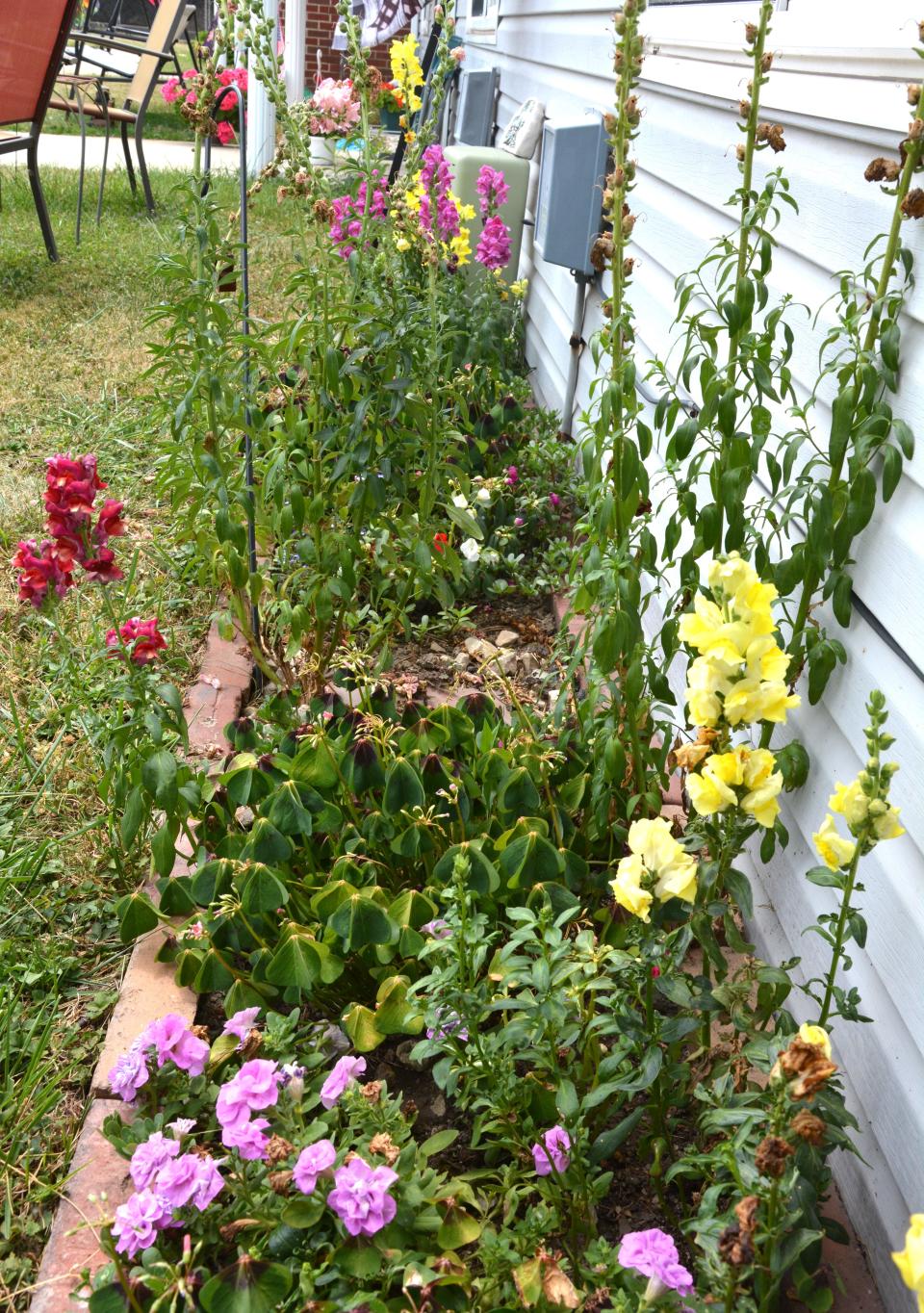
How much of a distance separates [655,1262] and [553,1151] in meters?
0.22

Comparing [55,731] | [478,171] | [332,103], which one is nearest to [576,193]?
[332,103]

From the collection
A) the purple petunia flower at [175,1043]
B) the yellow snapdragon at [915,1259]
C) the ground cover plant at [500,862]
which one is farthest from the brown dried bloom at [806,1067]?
the purple petunia flower at [175,1043]

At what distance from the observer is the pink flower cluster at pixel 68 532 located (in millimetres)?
1724

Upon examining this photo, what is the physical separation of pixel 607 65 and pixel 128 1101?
3177mm

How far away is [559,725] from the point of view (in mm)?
2049

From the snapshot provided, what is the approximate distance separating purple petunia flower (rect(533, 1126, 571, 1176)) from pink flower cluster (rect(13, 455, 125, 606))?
40.5 inches

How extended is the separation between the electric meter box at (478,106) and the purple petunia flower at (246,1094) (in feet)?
19.8

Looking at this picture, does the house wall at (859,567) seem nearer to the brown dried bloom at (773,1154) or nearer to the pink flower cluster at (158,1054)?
the brown dried bloom at (773,1154)

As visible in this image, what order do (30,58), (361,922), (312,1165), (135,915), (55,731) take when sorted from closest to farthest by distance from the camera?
(312,1165) < (361,922) < (135,915) < (55,731) < (30,58)

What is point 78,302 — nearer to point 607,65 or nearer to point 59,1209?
point 607,65

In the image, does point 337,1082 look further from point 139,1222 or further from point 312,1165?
point 139,1222

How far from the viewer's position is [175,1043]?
1518 mm

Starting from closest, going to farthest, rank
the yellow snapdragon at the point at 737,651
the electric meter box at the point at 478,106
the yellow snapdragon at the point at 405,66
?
the yellow snapdragon at the point at 737,651, the yellow snapdragon at the point at 405,66, the electric meter box at the point at 478,106

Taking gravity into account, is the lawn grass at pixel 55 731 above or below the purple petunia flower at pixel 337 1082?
below
